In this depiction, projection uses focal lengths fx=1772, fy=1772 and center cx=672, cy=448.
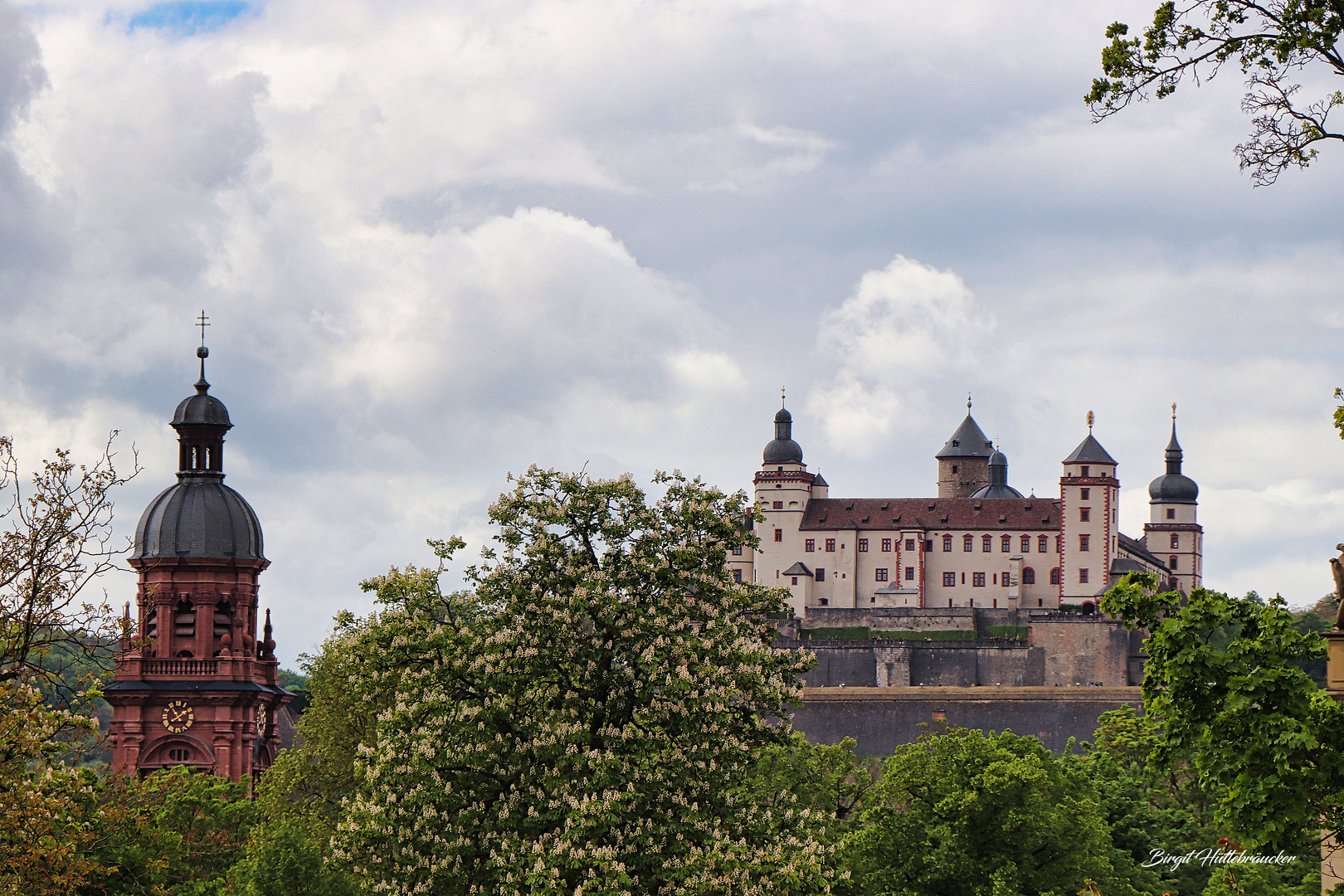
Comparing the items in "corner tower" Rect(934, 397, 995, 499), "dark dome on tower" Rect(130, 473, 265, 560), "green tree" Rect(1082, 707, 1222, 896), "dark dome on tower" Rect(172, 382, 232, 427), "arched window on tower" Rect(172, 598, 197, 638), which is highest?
"corner tower" Rect(934, 397, 995, 499)

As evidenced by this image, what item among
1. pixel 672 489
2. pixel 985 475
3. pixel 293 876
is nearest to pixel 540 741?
pixel 672 489

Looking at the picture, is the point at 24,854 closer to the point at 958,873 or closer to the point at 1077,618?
the point at 958,873

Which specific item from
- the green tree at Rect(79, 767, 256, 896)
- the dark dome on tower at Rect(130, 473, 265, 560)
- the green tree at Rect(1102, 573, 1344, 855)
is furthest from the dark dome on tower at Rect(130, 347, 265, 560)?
the green tree at Rect(1102, 573, 1344, 855)

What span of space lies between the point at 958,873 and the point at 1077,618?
76.5 metres

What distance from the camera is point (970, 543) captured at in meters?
123

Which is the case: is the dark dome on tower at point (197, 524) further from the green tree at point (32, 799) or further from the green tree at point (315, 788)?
the green tree at point (32, 799)

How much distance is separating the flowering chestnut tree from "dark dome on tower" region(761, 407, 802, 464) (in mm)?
104173

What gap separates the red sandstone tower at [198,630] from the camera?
5119cm

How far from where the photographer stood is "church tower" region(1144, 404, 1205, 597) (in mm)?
126000

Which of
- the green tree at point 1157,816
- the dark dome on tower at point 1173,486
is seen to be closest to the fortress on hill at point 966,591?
the dark dome on tower at point 1173,486

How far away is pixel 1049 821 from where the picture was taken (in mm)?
40875

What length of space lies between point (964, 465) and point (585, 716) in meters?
119

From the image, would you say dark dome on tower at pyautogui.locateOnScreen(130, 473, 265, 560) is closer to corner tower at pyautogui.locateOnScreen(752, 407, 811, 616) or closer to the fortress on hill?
the fortress on hill

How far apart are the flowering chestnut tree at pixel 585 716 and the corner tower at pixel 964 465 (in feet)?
380
